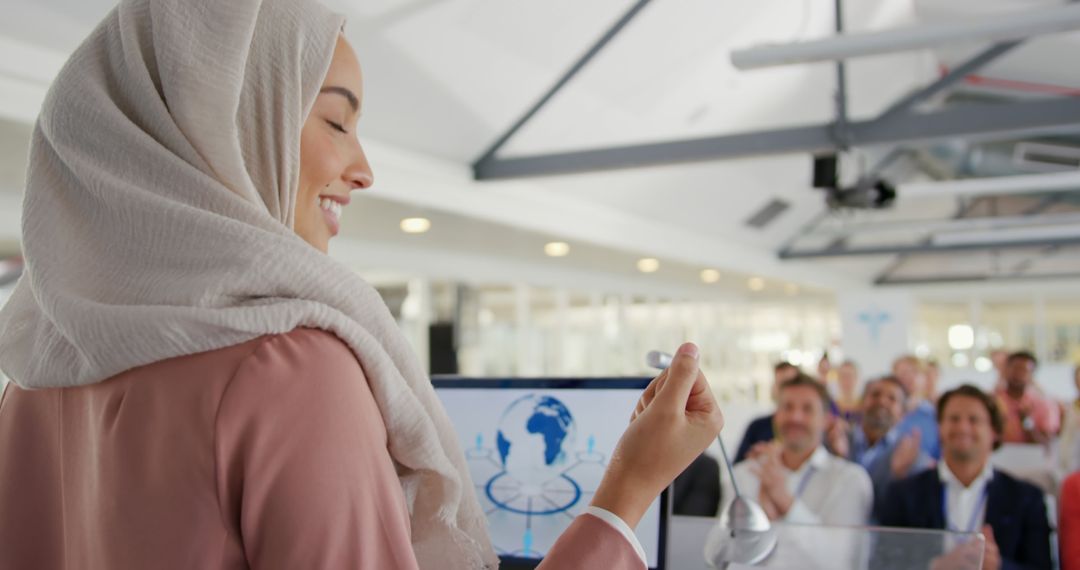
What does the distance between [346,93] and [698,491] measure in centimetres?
365

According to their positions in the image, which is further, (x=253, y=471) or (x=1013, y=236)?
(x=1013, y=236)

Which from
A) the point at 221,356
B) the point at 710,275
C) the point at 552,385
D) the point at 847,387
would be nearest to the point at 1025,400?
the point at 847,387

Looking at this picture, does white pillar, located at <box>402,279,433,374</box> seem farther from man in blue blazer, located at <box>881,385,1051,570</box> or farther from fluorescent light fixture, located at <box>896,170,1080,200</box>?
man in blue blazer, located at <box>881,385,1051,570</box>

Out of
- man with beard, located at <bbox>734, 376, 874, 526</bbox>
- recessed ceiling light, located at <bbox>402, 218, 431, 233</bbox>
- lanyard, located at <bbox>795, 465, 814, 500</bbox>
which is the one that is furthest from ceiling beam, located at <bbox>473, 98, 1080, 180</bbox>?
lanyard, located at <bbox>795, 465, 814, 500</bbox>

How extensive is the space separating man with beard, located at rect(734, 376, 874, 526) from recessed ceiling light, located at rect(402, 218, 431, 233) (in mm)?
3243

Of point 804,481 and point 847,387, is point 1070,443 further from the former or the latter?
point 804,481

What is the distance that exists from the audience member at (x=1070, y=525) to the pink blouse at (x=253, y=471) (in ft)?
9.25

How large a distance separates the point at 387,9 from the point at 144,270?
4.13 metres

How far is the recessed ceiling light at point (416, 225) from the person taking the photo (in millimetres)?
6891

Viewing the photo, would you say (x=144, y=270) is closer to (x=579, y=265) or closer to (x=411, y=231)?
(x=411, y=231)

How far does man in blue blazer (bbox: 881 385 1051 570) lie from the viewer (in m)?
3.29

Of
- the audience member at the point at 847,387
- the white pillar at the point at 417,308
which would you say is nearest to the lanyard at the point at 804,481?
the audience member at the point at 847,387

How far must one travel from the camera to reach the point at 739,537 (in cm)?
126

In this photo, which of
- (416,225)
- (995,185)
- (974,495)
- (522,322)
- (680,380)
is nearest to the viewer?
(680,380)
